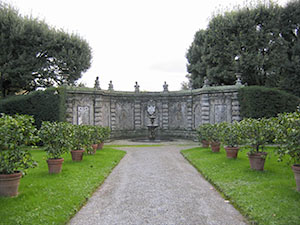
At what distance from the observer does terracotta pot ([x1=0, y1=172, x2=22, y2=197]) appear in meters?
6.70

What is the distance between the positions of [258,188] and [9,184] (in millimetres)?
6792

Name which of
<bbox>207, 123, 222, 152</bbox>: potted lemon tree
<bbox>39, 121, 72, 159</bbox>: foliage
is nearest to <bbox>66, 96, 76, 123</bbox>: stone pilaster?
<bbox>39, 121, 72, 159</bbox>: foliage

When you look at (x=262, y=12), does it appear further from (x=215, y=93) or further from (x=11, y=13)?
(x=11, y=13)

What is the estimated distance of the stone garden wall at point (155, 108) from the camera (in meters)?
21.8

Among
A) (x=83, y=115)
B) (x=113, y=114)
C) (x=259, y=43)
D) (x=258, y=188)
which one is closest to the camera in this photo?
(x=258, y=188)

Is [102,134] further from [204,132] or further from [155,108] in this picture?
[155,108]

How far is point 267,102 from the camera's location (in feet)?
65.9

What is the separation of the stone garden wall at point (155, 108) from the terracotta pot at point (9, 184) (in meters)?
14.6

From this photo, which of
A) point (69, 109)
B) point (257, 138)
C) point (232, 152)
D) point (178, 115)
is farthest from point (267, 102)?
point (69, 109)

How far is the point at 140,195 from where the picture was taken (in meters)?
7.51

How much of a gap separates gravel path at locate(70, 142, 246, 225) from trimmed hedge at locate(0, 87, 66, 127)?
10626 millimetres

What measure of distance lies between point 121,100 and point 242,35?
1317 cm

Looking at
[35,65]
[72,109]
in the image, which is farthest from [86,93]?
[35,65]

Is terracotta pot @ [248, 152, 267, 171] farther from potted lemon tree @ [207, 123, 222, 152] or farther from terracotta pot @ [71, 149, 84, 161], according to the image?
terracotta pot @ [71, 149, 84, 161]
